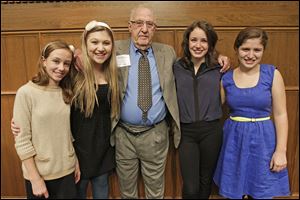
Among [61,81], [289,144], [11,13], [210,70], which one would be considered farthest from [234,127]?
[11,13]

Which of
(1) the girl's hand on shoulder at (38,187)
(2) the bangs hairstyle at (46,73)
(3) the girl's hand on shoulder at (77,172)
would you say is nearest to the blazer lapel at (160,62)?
(2) the bangs hairstyle at (46,73)

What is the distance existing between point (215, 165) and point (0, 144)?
173 centimetres

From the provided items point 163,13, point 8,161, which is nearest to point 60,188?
point 8,161

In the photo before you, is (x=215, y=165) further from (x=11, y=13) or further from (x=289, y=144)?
(x=11, y=13)

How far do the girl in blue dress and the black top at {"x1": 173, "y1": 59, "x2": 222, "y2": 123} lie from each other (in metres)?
0.09

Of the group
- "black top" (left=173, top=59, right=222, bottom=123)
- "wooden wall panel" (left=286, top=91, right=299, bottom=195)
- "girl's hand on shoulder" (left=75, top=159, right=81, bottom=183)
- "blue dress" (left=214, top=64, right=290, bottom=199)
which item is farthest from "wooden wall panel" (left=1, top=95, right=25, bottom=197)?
"wooden wall panel" (left=286, top=91, right=299, bottom=195)

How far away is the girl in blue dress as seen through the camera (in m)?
1.52

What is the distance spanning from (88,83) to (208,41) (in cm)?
80

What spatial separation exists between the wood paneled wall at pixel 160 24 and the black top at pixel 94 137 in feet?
1.99

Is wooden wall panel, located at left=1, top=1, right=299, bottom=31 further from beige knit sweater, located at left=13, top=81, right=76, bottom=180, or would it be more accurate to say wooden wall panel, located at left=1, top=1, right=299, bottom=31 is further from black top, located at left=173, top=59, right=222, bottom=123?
beige knit sweater, located at left=13, top=81, right=76, bottom=180

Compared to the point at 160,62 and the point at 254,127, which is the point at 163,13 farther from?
the point at 254,127

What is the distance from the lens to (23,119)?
1324 millimetres

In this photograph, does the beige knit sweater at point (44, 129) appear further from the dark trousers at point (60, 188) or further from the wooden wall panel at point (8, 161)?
the wooden wall panel at point (8, 161)

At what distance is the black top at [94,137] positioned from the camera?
1527 millimetres
